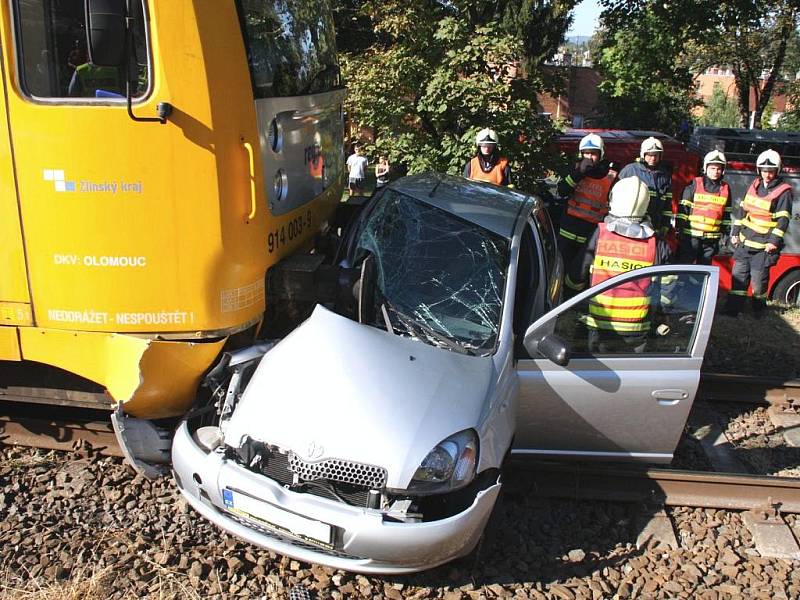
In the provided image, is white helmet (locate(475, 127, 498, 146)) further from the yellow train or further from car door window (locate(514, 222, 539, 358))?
the yellow train

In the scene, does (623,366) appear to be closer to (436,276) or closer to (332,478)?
(436,276)

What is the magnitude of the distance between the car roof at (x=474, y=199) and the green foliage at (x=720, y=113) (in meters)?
30.3

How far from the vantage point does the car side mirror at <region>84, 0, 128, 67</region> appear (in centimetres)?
317

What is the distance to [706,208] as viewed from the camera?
764 centimetres

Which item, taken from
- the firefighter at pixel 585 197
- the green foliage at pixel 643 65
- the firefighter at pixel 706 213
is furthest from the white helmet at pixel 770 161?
the green foliage at pixel 643 65

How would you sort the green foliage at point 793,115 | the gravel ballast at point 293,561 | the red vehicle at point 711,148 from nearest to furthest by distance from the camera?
the gravel ballast at point 293,561 → the red vehicle at point 711,148 → the green foliage at point 793,115

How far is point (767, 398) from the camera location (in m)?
5.73

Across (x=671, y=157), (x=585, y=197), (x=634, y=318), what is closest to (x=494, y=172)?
(x=585, y=197)

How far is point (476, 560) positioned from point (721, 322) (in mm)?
5186

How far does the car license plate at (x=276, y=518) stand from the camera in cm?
308

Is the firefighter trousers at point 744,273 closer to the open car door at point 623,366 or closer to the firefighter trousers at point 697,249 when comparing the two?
the firefighter trousers at point 697,249

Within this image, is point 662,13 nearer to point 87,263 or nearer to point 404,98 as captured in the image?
point 404,98

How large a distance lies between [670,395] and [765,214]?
4500mm

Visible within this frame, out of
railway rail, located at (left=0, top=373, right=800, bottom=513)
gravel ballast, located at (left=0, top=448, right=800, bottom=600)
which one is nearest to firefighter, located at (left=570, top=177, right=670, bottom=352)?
railway rail, located at (left=0, top=373, right=800, bottom=513)
